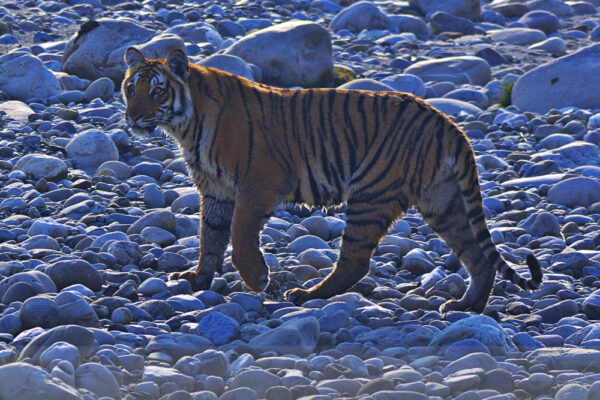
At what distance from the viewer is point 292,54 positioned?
563 inches

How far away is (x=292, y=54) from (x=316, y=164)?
764cm

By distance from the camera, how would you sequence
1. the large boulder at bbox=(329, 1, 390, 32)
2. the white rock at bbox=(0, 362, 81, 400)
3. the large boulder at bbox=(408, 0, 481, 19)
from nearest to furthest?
1. the white rock at bbox=(0, 362, 81, 400)
2. the large boulder at bbox=(329, 1, 390, 32)
3. the large boulder at bbox=(408, 0, 481, 19)

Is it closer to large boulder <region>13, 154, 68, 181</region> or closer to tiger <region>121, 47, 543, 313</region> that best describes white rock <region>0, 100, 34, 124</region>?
large boulder <region>13, 154, 68, 181</region>

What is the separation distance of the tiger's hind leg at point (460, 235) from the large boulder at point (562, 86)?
7.45 meters

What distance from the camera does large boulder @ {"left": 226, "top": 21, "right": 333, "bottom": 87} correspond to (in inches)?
563

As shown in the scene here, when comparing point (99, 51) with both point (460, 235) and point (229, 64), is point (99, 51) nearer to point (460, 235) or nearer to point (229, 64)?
point (229, 64)

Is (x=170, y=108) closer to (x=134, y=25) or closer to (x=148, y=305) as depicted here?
(x=148, y=305)

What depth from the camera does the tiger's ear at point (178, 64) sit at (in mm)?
6891

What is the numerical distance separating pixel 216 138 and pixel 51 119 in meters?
5.65

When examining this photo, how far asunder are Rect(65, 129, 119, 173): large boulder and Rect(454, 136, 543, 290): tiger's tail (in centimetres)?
489

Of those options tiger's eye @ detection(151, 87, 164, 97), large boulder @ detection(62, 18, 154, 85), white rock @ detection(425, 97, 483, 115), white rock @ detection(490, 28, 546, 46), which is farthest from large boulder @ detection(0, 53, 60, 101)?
white rock @ detection(490, 28, 546, 46)

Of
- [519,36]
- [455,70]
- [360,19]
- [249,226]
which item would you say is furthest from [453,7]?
[249,226]

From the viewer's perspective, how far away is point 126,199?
9195 mm

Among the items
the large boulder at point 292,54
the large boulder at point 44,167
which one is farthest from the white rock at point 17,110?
the large boulder at point 292,54
